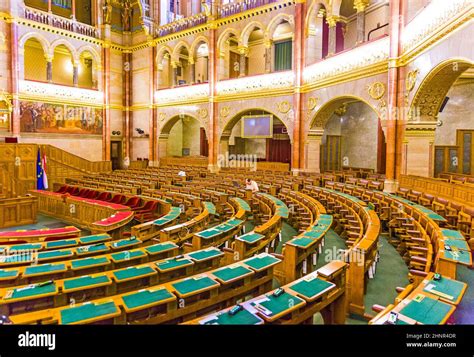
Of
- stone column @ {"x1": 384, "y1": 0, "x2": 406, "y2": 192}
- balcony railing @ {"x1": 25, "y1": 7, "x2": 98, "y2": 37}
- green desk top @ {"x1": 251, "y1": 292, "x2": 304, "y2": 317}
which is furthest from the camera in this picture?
balcony railing @ {"x1": 25, "y1": 7, "x2": 98, "y2": 37}

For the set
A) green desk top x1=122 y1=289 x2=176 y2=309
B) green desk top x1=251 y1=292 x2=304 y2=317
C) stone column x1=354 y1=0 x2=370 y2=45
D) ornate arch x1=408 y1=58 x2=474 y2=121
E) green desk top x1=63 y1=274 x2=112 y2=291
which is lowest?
green desk top x1=63 y1=274 x2=112 y2=291

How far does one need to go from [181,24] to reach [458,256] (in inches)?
729

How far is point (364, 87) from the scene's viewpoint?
11.0m

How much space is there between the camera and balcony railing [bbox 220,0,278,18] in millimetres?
15445

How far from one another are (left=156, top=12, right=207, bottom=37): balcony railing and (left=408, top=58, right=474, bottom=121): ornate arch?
12.4 meters

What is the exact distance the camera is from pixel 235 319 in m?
2.66

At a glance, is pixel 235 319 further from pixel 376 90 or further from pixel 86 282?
pixel 376 90

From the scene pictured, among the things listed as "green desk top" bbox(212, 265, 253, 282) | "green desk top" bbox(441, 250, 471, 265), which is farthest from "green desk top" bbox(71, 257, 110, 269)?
"green desk top" bbox(441, 250, 471, 265)

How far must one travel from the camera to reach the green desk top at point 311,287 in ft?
10.2

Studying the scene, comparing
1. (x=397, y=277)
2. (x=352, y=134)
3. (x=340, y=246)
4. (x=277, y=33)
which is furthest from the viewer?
(x=277, y=33)

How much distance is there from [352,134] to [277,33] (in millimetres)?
7466

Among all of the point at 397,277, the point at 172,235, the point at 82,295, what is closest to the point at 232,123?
the point at 172,235

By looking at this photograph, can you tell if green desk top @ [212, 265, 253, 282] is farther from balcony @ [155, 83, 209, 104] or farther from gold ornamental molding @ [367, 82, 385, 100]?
balcony @ [155, 83, 209, 104]
